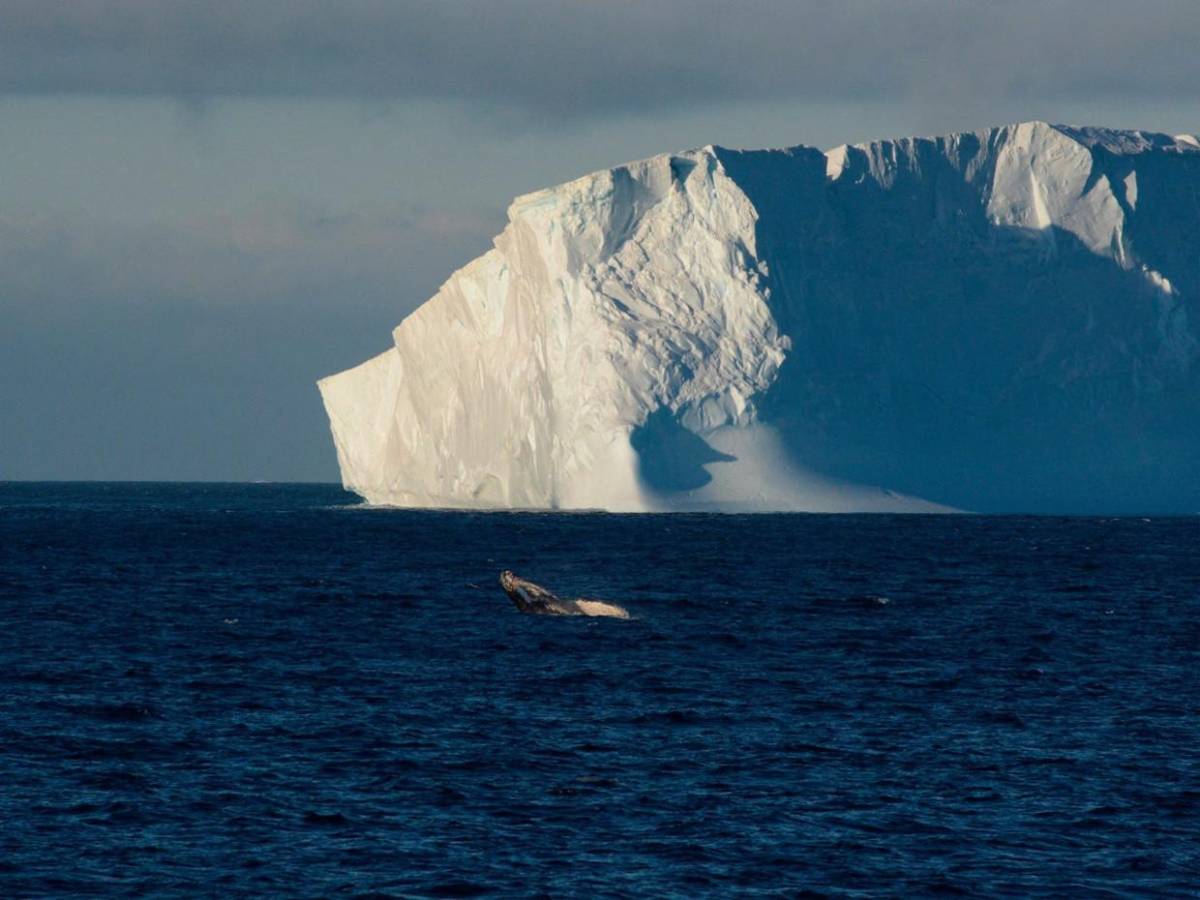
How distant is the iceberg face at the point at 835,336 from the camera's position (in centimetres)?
5838

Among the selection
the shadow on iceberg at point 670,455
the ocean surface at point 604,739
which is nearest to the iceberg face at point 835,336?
the shadow on iceberg at point 670,455

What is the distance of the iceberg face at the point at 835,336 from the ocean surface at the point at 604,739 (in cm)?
1819

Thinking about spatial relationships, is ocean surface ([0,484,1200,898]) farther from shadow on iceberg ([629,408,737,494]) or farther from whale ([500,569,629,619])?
shadow on iceberg ([629,408,737,494])

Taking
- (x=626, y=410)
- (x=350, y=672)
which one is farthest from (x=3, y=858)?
(x=626, y=410)

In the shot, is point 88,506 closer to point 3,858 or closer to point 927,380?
point 927,380

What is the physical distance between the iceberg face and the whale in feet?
79.5

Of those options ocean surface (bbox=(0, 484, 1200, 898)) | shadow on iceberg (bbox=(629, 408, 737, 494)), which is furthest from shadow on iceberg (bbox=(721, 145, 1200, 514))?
ocean surface (bbox=(0, 484, 1200, 898))

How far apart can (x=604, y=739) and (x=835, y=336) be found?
43810mm

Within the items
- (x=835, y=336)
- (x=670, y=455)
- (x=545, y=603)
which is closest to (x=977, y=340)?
(x=835, y=336)

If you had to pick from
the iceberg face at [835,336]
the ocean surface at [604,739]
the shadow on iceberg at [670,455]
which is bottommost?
the ocean surface at [604,739]

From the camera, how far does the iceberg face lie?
5838 centimetres

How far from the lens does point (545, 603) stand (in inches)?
1315

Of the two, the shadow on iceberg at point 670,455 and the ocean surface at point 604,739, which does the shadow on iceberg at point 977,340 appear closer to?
the shadow on iceberg at point 670,455

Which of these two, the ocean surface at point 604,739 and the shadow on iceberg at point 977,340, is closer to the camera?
the ocean surface at point 604,739
